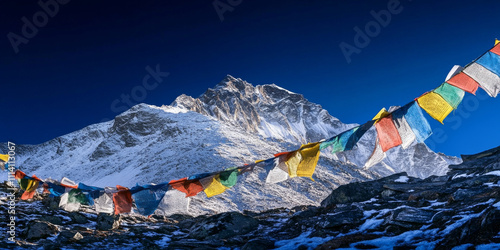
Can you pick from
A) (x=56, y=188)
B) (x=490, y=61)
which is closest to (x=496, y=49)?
(x=490, y=61)

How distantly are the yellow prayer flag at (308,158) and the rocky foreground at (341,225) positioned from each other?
2295mm

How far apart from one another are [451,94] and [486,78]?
1.08 metres

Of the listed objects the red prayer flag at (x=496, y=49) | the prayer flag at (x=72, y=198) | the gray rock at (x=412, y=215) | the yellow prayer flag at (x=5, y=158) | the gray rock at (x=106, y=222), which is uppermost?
the yellow prayer flag at (x=5, y=158)

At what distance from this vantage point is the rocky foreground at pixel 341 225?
32.7 ft

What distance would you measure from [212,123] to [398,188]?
389 feet

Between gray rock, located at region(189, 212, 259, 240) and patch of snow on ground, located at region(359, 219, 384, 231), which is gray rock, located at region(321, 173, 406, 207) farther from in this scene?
patch of snow on ground, located at region(359, 219, 384, 231)

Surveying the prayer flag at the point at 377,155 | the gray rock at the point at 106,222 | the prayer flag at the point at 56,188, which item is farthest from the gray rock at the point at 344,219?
the gray rock at the point at 106,222

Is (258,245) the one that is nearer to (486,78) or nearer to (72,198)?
(72,198)

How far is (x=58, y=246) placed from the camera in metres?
12.1

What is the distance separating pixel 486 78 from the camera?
10148mm

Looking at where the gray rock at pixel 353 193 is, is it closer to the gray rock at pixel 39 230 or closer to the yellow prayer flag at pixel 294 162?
the yellow prayer flag at pixel 294 162

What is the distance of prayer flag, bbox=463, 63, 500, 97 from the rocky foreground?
121 inches

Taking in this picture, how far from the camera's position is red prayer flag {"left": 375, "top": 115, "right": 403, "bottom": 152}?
10.0 metres

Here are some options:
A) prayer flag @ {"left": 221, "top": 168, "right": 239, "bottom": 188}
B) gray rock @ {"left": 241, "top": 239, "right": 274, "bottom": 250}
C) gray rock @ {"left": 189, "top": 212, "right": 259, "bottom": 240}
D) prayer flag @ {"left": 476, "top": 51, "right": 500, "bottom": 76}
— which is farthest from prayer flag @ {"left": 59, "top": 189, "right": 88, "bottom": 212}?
prayer flag @ {"left": 476, "top": 51, "right": 500, "bottom": 76}
